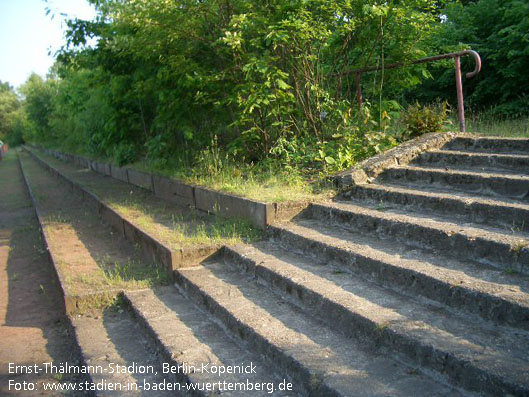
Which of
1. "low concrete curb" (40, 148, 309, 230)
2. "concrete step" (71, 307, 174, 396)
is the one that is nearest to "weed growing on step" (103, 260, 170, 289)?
"concrete step" (71, 307, 174, 396)

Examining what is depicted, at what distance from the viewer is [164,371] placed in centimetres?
401

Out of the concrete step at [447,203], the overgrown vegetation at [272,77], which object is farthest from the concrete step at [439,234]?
the overgrown vegetation at [272,77]

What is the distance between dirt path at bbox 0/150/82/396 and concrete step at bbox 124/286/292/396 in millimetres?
816

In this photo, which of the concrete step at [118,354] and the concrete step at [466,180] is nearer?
the concrete step at [118,354]

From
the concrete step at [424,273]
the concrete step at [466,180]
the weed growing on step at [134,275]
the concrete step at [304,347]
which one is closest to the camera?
the concrete step at [304,347]

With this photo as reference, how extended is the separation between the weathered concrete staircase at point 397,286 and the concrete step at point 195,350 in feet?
0.18

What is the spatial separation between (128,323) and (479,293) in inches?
129

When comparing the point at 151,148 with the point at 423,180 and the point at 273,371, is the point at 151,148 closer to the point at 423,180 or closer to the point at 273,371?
the point at 423,180

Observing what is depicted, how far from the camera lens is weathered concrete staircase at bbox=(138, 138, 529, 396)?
308cm

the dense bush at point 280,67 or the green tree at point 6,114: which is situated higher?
the green tree at point 6,114

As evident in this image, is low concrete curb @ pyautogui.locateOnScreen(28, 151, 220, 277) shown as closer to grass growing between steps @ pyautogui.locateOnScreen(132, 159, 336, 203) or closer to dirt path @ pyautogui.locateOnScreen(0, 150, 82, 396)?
grass growing between steps @ pyautogui.locateOnScreen(132, 159, 336, 203)

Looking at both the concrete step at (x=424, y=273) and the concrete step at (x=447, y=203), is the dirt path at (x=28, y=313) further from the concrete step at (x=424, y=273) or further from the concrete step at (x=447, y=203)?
the concrete step at (x=447, y=203)

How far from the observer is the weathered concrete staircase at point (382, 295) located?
310 centimetres

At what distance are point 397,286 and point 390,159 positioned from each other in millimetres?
3008
